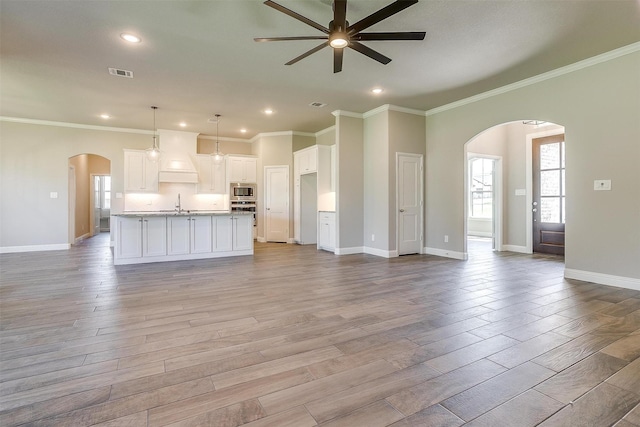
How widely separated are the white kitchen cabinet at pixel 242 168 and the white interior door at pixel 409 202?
4.47 meters

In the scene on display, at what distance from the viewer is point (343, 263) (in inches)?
225

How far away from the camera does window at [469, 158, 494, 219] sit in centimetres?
1012

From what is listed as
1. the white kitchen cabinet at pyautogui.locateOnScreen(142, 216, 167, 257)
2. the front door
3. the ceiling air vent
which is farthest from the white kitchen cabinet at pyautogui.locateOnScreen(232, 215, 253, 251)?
the front door

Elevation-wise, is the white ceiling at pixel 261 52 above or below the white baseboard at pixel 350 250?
above

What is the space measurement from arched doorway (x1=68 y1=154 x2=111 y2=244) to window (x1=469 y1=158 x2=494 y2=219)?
11666 mm

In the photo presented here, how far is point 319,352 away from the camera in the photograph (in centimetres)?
229

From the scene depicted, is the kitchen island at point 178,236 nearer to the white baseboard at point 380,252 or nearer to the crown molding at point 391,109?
the white baseboard at point 380,252

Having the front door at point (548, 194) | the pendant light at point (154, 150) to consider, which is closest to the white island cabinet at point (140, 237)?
the pendant light at point (154, 150)

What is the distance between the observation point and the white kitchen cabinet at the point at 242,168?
894cm

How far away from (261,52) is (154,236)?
151 inches

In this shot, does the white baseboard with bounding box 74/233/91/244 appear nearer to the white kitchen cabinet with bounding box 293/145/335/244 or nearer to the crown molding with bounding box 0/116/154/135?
the crown molding with bounding box 0/116/154/135

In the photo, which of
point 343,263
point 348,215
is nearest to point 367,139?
point 348,215

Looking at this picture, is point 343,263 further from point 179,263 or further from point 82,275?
point 82,275

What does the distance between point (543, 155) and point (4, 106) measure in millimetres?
11188
